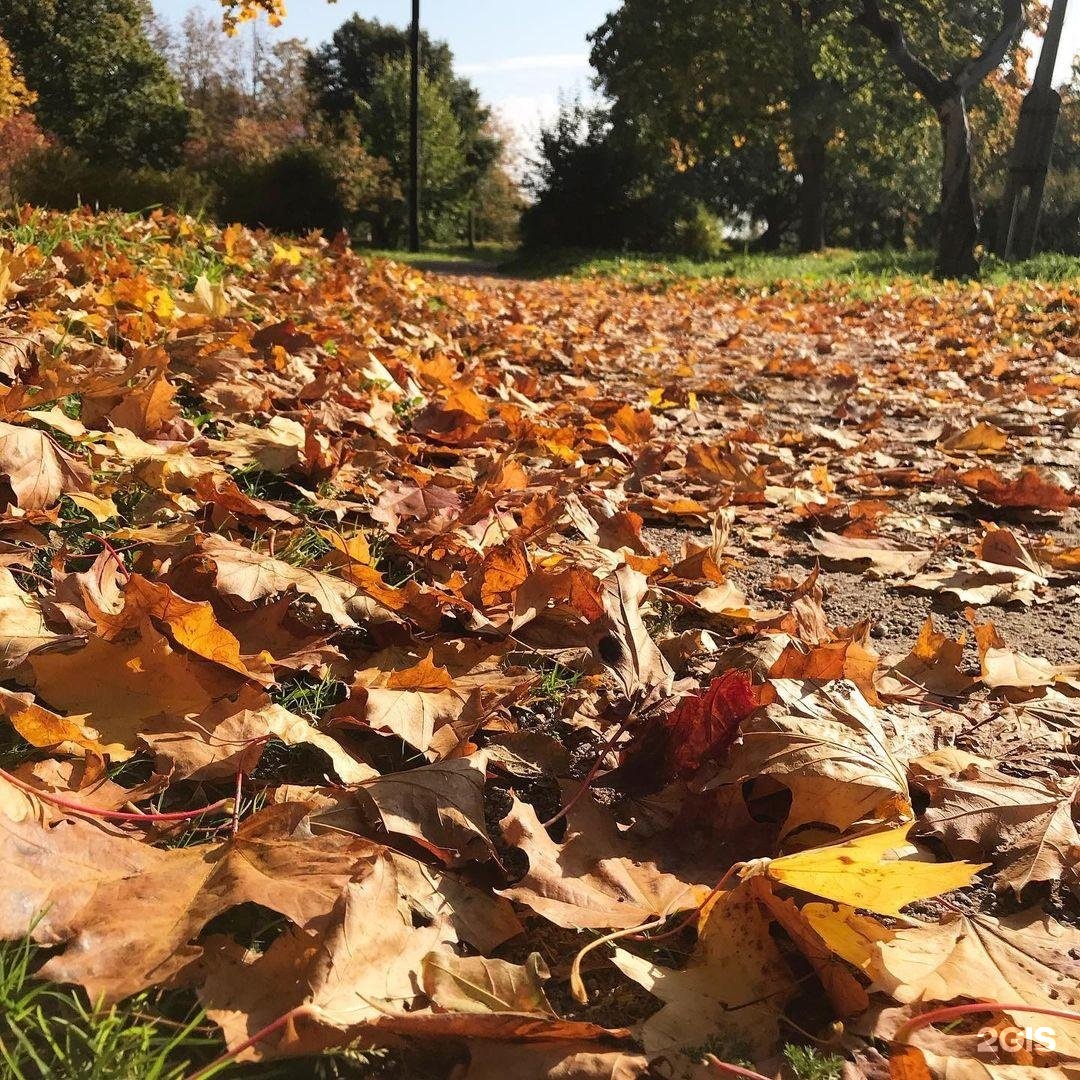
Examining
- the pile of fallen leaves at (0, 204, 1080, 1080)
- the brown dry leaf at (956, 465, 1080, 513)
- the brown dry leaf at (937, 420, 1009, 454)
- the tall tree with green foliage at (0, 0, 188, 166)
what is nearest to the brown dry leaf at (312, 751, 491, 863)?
the pile of fallen leaves at (0, 204, 1080, 1080)

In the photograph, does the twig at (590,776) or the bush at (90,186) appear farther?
the bush at (90,186)

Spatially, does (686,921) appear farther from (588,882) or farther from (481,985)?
(481,985)

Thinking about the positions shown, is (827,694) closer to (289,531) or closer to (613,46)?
(289,531)

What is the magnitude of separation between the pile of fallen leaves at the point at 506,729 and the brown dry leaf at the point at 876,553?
0.5 inches

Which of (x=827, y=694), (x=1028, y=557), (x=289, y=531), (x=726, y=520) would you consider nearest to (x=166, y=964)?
(x=827, y=694)

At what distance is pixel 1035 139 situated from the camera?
14.5 m

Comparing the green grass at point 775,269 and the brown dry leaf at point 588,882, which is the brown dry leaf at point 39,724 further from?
the green grass at point 775,269

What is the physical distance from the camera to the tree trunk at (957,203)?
44.9 feet

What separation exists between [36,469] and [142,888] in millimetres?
993

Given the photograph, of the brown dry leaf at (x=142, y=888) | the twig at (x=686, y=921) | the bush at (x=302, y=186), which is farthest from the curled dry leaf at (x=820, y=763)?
the bush at (x=302, y=186)

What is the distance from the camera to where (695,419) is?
145 inches

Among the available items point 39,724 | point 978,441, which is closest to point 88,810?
point 39,724

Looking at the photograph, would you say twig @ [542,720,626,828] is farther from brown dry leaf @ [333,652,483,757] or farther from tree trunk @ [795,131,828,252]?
tree trunk @ [795,131,828,252]

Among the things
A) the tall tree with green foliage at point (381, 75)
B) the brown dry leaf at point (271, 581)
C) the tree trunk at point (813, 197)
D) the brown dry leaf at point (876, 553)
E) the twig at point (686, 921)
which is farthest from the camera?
the tall tree with green foliage at point (381, 75)
